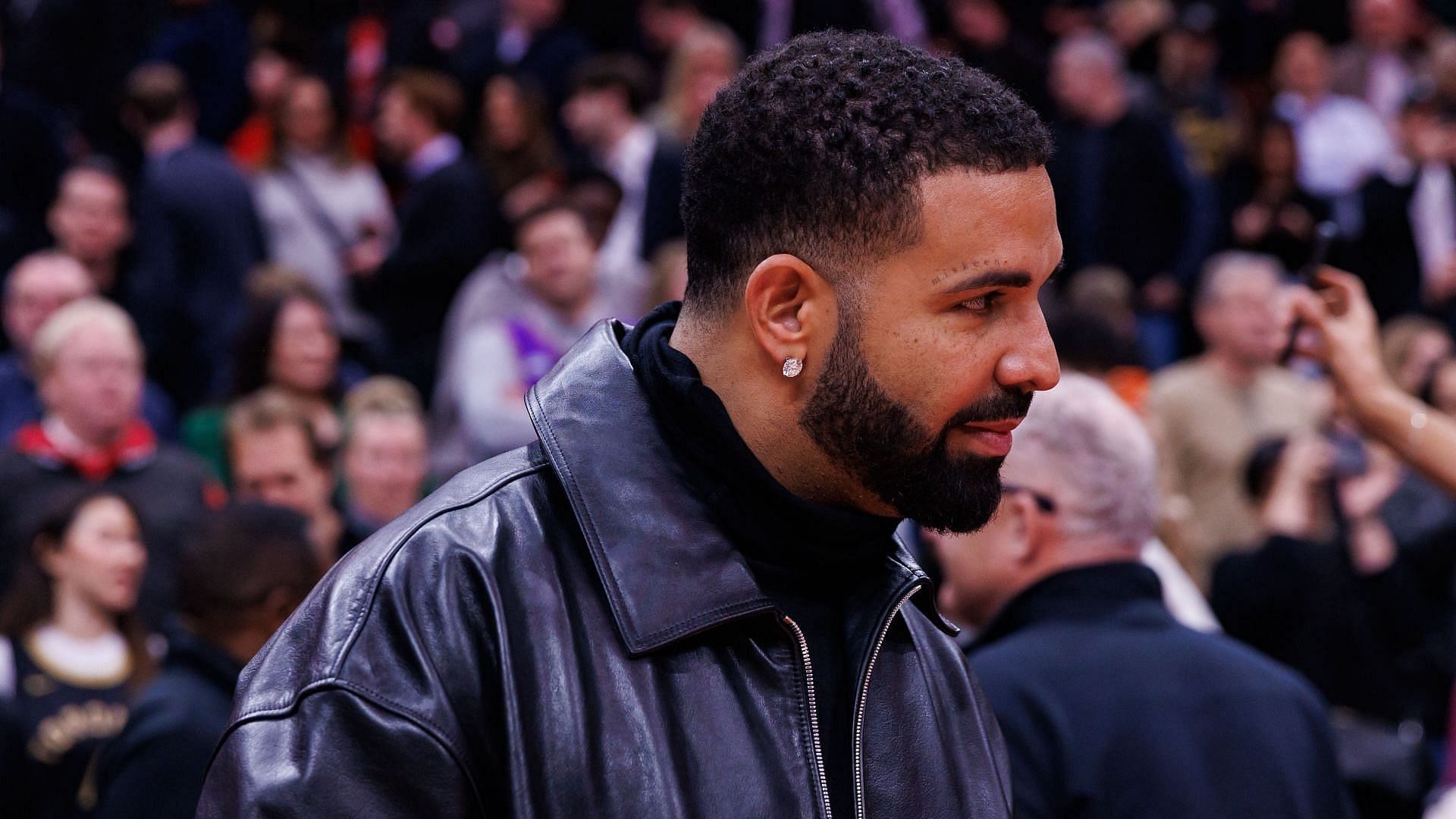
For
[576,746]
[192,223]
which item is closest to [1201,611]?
[576,746]

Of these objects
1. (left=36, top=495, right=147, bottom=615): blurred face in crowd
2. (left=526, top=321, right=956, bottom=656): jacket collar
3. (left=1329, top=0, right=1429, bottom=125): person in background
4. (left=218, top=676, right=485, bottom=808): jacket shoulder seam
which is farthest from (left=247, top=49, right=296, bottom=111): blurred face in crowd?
(left=218, top=676, right=485, bottom=808): jacket shoulder seam

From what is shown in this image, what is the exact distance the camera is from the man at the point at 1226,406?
294 inches

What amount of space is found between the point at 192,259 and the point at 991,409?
286 inches

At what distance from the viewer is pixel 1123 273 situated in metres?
9.97

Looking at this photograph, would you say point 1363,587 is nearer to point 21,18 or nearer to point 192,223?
point 192,223

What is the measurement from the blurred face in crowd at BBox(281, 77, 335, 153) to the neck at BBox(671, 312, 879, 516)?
298 inches

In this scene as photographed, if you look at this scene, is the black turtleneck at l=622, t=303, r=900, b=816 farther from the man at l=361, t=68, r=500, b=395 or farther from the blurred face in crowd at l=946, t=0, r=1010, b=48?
the blurred face in crowd at l=946, t=0, r=1010, b=48

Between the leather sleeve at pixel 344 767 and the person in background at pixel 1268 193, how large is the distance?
8991 millimetres

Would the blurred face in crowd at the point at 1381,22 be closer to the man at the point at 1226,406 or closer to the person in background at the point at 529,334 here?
the man at the point at 1226,406

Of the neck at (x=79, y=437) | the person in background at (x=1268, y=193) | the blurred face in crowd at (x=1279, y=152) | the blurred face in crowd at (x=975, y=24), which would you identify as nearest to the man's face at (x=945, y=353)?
the neck at (x=79, y=437)

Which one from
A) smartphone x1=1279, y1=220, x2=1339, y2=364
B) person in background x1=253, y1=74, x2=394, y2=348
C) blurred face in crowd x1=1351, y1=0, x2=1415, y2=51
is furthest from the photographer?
blurred face in crowd x1=1351, y1=0, x2=1415, y2=51

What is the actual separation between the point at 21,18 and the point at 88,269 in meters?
3.21

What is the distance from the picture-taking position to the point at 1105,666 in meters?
3.22

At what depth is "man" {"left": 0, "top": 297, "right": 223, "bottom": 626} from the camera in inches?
252
